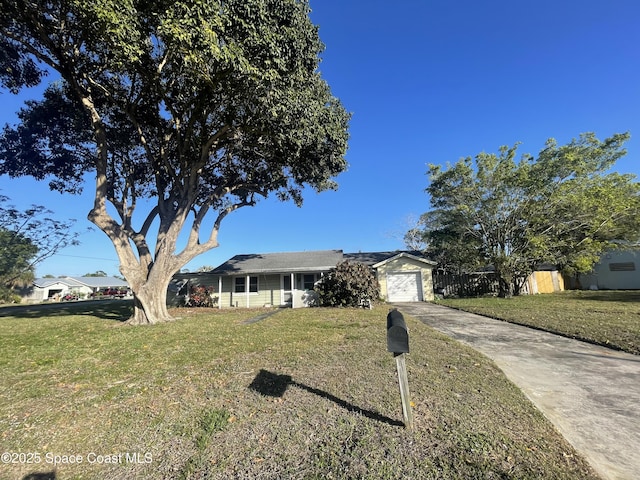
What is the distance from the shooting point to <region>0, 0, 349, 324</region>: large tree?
7.00 meters

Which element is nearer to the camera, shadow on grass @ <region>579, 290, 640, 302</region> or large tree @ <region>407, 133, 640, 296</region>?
shadow on grass @ <region>579, 290, 640, 302</region>

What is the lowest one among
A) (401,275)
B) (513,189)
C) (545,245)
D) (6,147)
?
(401,275)

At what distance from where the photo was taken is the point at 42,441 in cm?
273

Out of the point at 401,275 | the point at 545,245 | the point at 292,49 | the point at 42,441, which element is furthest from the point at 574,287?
the point at 42,441

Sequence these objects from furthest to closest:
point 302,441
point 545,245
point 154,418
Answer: point 545,245 < point 154,418 < point 302,441

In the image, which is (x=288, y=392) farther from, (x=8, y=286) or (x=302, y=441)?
(x=8, y=286)

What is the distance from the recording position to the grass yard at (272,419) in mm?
2305

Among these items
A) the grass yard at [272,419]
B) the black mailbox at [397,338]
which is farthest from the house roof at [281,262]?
the black mailbox at [397,338]

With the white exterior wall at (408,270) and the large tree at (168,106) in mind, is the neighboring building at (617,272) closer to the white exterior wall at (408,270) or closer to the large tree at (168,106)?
the white exterior wall at (408,270)

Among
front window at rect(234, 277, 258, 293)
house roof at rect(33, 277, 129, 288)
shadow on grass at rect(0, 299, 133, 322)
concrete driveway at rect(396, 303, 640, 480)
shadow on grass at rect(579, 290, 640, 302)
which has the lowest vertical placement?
concrete driveway at rect(396, 303, 640, 480)

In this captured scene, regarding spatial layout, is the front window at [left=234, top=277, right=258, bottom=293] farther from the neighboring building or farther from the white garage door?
the neighboring building

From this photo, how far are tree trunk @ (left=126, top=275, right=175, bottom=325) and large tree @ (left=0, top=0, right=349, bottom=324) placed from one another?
35 millimetres

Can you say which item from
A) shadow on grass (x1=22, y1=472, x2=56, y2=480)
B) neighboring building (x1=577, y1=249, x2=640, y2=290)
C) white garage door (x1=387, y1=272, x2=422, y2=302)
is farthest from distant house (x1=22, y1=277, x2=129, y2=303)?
neighboring building (x1=577, y1=249, x2=640, y2=290)

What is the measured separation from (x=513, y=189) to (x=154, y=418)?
19053mm
